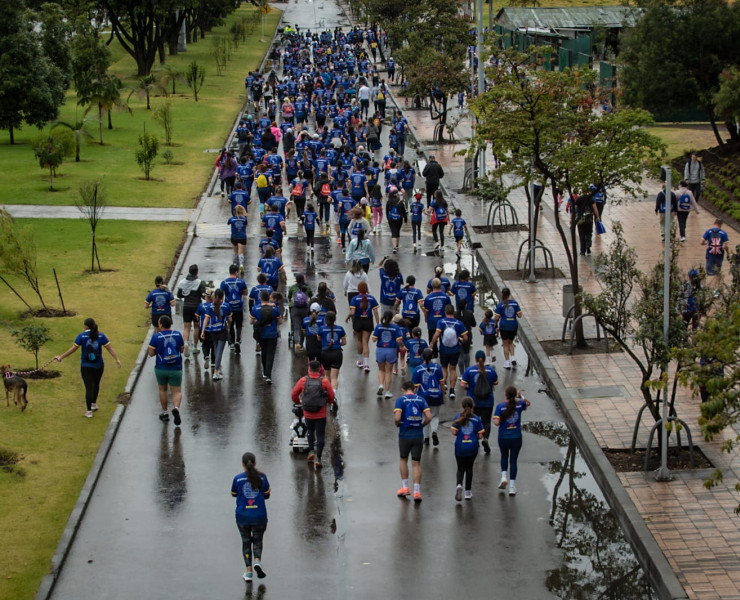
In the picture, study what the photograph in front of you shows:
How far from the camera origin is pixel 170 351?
53.2ft

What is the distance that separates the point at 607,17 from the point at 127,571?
A: 191 ft

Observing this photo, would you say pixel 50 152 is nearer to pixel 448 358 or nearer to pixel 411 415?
pixel 448 358

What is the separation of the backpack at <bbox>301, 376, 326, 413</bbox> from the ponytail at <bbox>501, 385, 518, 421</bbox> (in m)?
2.24

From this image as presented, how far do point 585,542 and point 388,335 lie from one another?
5244 mm

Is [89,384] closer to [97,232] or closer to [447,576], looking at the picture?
[447,576]

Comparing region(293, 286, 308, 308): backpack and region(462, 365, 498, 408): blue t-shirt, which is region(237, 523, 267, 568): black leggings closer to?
region(462, 365, 498, 408): blue t-shirt

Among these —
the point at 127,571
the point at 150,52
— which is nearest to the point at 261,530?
the point at 127,571

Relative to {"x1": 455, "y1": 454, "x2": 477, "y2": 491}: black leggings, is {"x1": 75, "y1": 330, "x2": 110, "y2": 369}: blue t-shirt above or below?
above

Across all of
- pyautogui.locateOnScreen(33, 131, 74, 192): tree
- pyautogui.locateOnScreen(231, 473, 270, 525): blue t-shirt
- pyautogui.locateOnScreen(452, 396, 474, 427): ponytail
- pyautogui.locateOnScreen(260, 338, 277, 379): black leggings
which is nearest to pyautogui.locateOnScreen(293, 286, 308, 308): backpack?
pyautogui.locateOnScreen(260, 338, 277, 379): black leggings

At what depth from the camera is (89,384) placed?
653 inches

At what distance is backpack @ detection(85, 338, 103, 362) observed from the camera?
16359mm

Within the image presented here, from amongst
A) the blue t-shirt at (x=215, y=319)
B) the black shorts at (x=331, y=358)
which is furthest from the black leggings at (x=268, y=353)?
the black shorts at (x=331, y=358)

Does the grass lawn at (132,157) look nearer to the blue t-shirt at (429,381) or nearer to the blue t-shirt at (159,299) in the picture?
the blue t-shirt at (159,299)

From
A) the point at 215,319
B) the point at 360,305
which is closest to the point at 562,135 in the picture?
the point at 360,305
